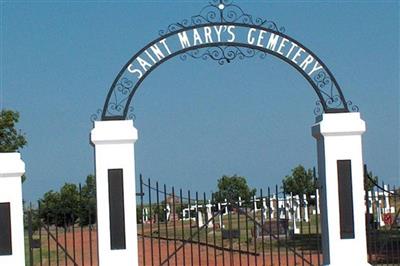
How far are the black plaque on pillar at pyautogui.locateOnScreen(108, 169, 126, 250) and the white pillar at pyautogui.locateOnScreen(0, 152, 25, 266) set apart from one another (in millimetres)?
1209

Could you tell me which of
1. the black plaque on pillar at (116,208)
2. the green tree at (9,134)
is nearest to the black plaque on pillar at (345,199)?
the black plaque on pillar at (116,208)

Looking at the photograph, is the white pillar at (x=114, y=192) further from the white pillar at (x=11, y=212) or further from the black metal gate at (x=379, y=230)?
the black metal gate at (x=379, y=230)

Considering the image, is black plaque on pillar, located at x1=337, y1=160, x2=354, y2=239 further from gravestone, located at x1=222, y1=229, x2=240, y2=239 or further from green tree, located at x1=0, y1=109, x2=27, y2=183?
green tree, located at x1=0, y1=109, x2=27, y2=183

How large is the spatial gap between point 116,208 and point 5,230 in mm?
1514

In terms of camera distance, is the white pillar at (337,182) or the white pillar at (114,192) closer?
the white pillar at (114,192)

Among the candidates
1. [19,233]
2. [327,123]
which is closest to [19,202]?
[19,233]

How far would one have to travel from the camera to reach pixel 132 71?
42.3 ft

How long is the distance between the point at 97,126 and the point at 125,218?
4.22 ft

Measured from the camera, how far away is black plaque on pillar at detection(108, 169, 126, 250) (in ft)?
40.6

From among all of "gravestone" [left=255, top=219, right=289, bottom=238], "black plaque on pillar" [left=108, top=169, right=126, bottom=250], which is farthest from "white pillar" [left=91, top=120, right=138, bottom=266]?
"gravestone" [left=255, top=219, right=289, bottom=238]

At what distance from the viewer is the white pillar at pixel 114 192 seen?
12359 mm

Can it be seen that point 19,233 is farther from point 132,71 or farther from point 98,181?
point 132,71

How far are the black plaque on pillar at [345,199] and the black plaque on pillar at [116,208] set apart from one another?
3014 millimetres

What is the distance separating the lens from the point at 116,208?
1241 cm
